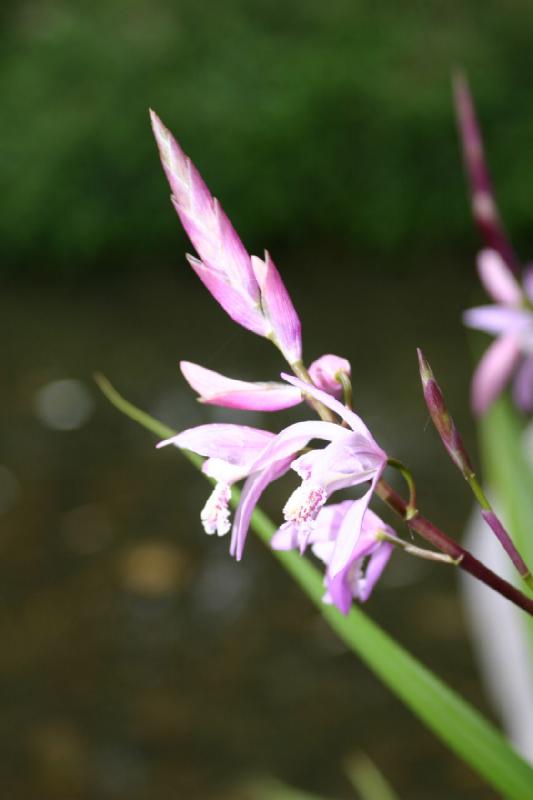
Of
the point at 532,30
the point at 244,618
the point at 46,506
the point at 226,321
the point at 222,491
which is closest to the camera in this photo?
the point at 222,491

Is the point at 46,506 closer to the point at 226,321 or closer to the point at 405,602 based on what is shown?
the point at 405,602

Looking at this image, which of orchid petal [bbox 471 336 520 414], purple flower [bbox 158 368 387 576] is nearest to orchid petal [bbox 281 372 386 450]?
purple flower [bbox 158 368 387 576]

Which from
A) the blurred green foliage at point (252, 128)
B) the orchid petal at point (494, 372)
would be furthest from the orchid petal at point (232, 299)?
the blurred green foliage at point (252, 128)

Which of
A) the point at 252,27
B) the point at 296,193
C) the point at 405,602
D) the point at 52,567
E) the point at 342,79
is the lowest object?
the point at 405,602

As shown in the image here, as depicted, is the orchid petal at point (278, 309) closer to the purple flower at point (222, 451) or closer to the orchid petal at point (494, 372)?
the purple flower at point (222, 451)

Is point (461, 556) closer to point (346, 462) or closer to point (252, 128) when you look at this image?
point (346, 462)

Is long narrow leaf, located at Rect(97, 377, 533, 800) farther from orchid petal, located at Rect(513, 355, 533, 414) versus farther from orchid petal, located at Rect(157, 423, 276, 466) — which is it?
orchid petal, located at Rect(513, 355, 533, 414)

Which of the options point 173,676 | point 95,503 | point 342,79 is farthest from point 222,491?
point 342,79
